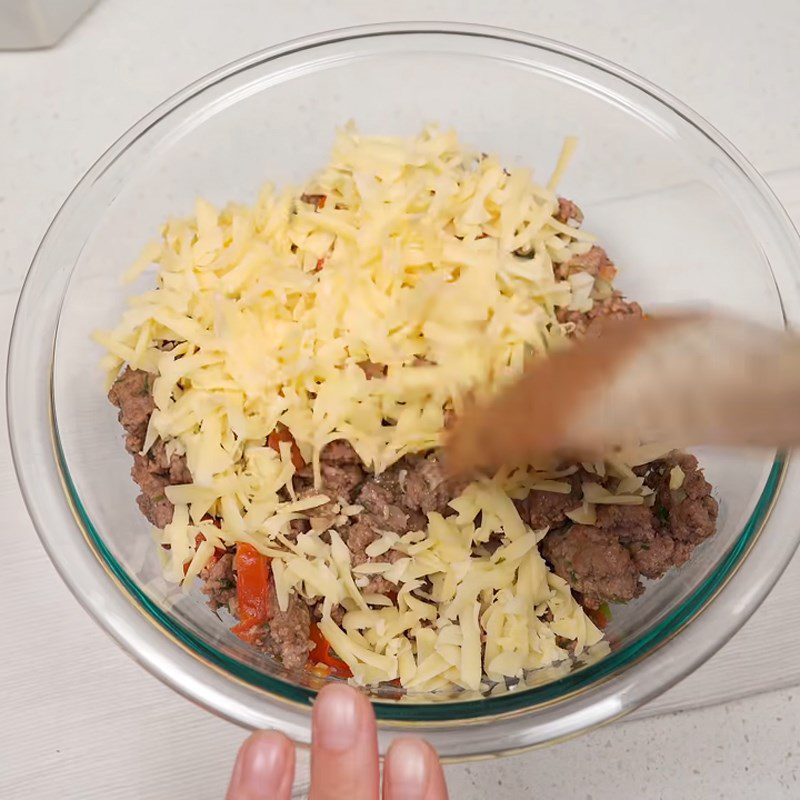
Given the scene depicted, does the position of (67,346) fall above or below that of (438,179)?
below

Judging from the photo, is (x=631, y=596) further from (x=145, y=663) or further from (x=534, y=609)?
(x=145, y=663)

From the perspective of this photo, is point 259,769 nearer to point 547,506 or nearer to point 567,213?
point 547,506

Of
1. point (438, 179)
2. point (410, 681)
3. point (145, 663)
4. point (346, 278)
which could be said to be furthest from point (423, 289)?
point (145, 663)

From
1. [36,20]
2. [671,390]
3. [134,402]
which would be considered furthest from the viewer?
[36,20]

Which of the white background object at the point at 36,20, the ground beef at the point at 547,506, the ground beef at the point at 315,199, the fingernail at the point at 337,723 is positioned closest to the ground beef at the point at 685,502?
the ground beef at the point at 547,506

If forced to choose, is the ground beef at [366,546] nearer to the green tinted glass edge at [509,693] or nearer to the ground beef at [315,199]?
the green tinted glass edge at [509,693]

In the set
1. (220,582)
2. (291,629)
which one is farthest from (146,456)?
(291,629)
